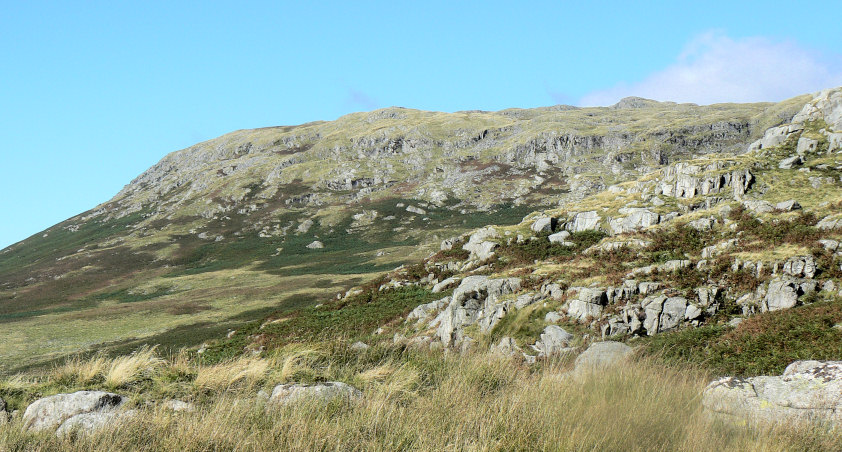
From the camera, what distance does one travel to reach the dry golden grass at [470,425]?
15.8 ft

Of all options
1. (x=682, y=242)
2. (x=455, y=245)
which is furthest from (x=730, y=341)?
(x=455, y=245)

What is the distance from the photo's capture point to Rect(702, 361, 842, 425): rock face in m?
5.90

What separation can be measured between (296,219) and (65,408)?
127 meters

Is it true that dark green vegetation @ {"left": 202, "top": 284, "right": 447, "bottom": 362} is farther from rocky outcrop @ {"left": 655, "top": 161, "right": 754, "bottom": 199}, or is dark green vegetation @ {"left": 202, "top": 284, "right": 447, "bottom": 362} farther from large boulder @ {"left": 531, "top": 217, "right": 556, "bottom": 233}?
rocky outcrop @ {"left": 655, "top": 161, "right": 754, "bottom": 199}

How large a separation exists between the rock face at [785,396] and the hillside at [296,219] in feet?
127

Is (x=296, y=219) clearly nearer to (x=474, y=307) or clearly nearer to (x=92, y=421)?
(x=474, y=307)

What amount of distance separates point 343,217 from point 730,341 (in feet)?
382

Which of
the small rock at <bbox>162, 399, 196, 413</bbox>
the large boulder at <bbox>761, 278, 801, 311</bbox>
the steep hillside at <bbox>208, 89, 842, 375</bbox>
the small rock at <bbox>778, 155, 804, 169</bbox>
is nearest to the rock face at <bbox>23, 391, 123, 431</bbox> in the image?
the small rock at <bbox>162, 399, 196, 413</bbox>

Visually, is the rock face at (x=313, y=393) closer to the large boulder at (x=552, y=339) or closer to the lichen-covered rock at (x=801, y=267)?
the large boulder at (x=552, y=339)

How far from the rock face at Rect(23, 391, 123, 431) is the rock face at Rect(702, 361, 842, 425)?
8.21 m

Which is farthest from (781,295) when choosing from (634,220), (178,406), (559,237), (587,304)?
(178,406)

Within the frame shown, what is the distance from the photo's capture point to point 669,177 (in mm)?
35844

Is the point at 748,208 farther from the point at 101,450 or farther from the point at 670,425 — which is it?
the point at 101,450

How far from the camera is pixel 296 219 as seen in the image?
12938 centimetres
